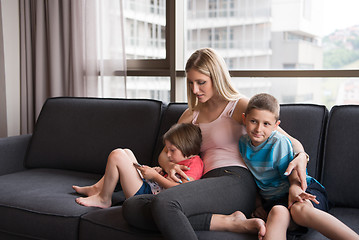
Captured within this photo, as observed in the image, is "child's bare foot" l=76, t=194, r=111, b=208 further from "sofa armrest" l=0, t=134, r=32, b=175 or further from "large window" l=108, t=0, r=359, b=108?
"large window" l=108, t=0, r=359, b=108

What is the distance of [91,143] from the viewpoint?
257 centimetres

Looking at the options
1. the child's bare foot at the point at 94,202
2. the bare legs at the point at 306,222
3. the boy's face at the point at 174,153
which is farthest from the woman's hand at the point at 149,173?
the bare legs at the point at 306,222

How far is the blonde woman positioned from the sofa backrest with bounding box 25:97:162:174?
0.33 meters

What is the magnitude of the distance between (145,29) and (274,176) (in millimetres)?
1842

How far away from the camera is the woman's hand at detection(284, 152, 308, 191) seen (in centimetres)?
168

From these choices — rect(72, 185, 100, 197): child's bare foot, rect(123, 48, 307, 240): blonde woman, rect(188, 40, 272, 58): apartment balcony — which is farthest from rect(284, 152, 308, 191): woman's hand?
rect(188, 40, 272, 58): apartment balcony

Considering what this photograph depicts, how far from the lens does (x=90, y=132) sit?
8.54 ft

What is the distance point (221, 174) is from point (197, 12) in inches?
63.6

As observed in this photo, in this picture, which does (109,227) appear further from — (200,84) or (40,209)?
(200,84)

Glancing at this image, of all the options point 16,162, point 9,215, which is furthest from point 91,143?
point 9,215

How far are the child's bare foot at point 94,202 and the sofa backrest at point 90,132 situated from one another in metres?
0.42

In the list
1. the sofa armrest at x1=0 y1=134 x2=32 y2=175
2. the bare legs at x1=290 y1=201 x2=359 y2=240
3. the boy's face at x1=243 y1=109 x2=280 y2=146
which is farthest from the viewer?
the sofa armrest at x1=0 y1=134 x2=32 y2=175

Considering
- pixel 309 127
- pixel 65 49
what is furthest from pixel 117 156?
pixel 65 49

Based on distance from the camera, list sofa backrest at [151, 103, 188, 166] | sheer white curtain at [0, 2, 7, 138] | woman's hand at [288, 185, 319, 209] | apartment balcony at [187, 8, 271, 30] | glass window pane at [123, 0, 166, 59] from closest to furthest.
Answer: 1. woman's hand at [288, 185, 319, 209]
2. sofa backrest at [151, 103, 188, 166]
3. apartment balcony at [187, 8, 271, 30]
4. glass window pane at [123, 0, 166, 59]
5. sheer white curtain at [0, 2, 7, 138]
